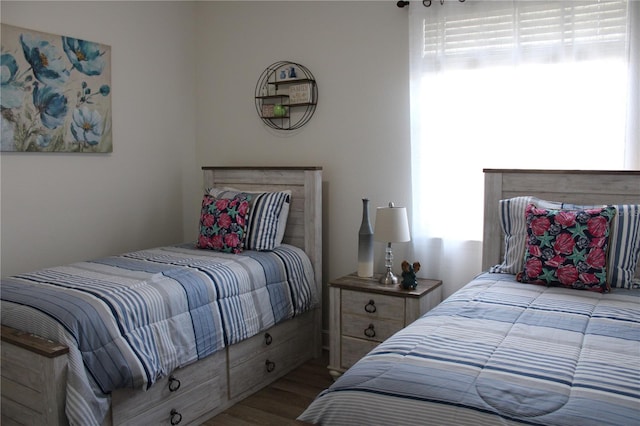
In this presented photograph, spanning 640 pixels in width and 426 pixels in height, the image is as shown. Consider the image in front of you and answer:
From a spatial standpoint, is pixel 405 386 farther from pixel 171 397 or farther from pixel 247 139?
pixel 247 139

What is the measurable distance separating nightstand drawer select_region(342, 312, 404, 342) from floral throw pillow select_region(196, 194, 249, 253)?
76 cm

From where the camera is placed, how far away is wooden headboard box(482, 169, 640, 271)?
101 inches

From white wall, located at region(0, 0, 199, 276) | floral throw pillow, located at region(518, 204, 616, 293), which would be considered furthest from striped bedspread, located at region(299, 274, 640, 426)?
white wall, located at region(0, 0, 199, 276)

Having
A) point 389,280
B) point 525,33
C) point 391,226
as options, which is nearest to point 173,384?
point 389,280

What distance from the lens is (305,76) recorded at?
364cm

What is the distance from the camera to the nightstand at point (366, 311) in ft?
9.50

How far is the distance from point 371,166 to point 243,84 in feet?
3.95

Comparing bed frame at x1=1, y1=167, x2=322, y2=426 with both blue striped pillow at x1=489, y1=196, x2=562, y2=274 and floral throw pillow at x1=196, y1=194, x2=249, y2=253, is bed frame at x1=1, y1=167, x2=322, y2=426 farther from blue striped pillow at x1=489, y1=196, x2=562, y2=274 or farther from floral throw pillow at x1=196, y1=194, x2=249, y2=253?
blue striped pillow at x1=489, y1=196, x2=562, y2=274

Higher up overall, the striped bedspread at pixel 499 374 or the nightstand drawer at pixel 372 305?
the striped bedspread at pixel 499 374

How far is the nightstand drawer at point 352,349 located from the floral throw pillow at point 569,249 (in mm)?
982

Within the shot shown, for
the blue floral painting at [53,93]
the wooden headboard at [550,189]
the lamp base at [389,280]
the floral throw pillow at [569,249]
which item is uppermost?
the blue floral painting at [53,93]

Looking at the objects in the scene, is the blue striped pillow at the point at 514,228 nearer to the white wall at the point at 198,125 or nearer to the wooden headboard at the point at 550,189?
the wooden headboard at the point at 550,189

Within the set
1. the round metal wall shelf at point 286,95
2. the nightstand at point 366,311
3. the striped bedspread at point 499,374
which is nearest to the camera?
the striped bedspread at point 499,374

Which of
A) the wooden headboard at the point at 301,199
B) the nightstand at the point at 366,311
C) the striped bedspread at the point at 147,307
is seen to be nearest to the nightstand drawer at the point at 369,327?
the nightstand at the point at 366,311
